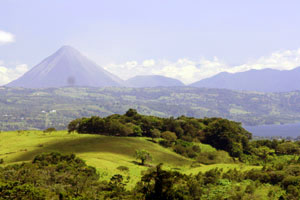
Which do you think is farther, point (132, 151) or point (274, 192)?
point (132, 151)

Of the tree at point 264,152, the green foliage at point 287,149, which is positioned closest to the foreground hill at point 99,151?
the tree at point 264,152

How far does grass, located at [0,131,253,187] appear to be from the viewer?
5997 cm

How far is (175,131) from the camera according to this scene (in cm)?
10456

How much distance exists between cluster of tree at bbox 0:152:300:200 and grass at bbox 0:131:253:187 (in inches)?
Answer: 452

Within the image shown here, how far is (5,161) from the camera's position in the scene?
63.1 meters

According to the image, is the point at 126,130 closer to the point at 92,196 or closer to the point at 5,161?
the point at 5,161

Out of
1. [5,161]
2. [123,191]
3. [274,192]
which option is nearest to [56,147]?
[5,161]

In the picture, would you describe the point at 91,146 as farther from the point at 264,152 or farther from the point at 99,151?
the point at 264,152

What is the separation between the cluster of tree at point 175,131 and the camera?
94.4 metres

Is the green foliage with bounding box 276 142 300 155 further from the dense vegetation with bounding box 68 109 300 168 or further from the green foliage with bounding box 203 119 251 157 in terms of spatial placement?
the green foliage with bounding box 203 119 251 157

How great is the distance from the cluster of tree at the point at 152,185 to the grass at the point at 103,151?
11481mm

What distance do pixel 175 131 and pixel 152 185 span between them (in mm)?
69381

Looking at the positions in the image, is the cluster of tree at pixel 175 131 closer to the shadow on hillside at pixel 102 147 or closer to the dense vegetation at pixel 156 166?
the dense vegetation at pixel 156 166

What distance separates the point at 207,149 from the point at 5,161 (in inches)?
2406
